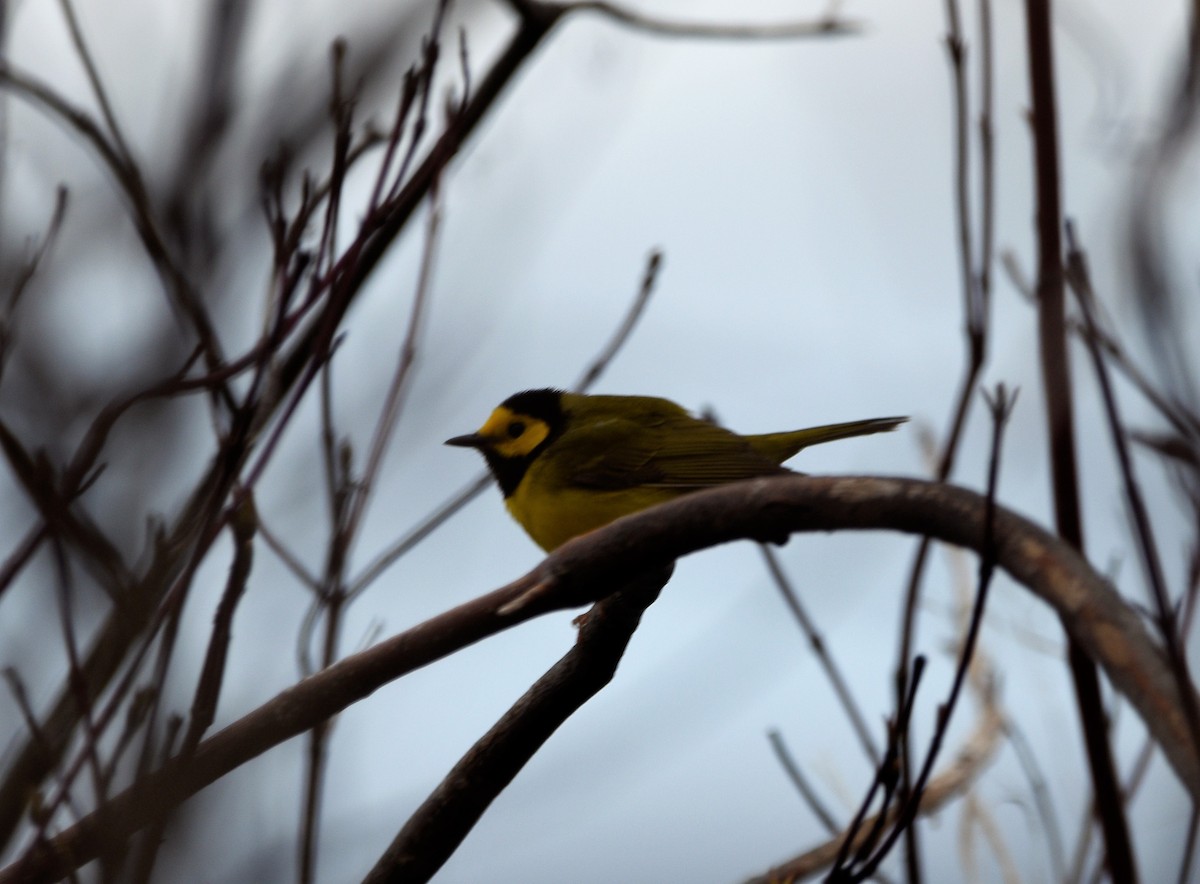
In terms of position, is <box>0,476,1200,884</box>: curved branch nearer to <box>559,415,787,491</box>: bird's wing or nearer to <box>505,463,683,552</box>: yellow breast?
<box>559,415,787,491</box>: bird's wing

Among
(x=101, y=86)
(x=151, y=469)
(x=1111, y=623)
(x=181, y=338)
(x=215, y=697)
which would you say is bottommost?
(x=1111, y=623)

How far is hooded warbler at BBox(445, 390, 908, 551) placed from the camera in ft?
12.2

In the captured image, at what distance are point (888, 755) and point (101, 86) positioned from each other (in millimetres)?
2059

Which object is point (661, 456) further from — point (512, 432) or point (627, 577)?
point (627, 577)

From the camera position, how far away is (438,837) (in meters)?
2.23

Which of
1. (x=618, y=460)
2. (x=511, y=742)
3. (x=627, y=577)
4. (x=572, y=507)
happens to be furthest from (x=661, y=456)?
(x=627, y=577)

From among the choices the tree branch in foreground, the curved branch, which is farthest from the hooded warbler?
the curved branch

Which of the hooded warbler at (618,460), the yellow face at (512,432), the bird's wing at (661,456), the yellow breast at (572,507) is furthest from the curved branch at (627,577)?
the yellow face at (512,432)

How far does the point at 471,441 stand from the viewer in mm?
4387

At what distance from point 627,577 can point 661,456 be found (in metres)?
2.00

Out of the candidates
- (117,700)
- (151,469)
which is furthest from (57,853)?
(151,469)

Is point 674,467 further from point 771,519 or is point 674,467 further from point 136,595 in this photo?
point 136,595

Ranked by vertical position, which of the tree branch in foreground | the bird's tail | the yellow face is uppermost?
the yellow face

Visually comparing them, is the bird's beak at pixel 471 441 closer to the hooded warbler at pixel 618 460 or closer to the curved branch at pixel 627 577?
the hooded warbler at pixel 618 460
